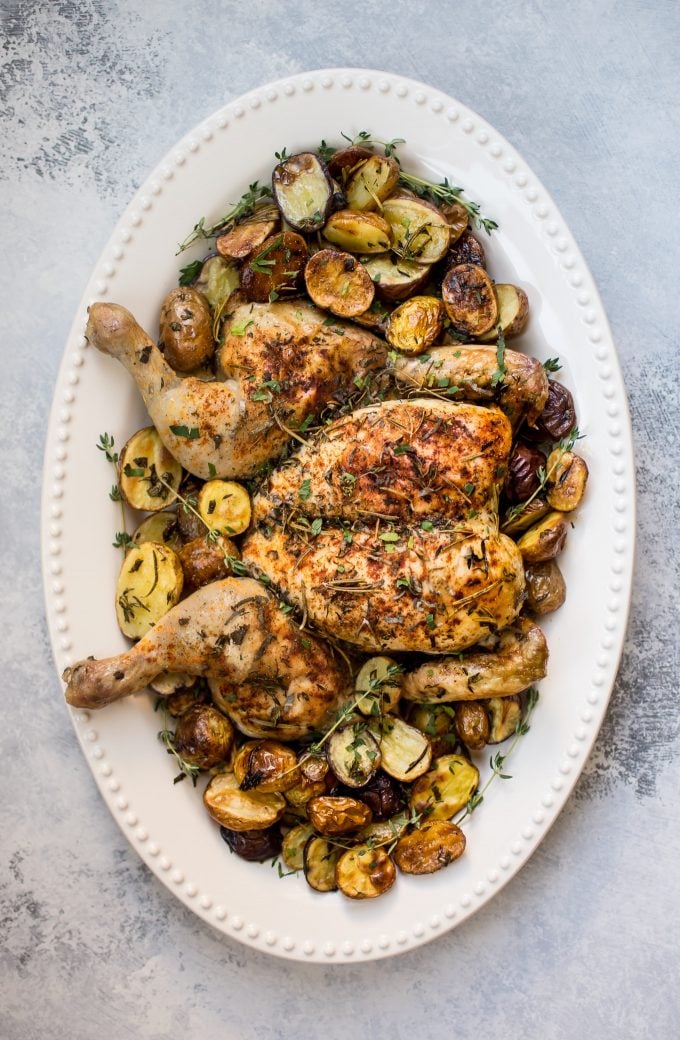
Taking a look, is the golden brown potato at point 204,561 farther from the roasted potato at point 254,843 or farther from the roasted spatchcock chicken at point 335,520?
the roasted potato at point 254,843

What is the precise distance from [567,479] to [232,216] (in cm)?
104

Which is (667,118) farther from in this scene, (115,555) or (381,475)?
(115,555)

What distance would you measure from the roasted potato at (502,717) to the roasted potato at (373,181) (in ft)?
4.09

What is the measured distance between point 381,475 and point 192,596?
1.73ft

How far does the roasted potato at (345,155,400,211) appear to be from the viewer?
78.8 inches

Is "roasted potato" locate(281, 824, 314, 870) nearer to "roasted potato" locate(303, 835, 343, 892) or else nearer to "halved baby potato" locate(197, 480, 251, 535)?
"roasted potato" locate(303, 835, 343, 892)

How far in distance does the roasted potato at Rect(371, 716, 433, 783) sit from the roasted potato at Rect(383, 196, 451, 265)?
1145 mm

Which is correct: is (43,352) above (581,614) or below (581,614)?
below

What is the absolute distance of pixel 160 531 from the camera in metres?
2.12

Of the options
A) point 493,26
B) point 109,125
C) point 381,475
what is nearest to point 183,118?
point 109,125

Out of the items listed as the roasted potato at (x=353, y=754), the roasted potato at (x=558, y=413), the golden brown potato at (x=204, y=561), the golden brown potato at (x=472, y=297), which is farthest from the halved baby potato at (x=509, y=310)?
the roasted potato at (x=353, y=754)

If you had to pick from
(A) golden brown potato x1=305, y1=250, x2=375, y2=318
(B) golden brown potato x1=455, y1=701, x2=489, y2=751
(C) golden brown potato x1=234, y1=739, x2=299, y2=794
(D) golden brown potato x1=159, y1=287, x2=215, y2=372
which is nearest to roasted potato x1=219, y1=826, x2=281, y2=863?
(C) golden brown potato x1=234, y1=739, x2=299, y2=794

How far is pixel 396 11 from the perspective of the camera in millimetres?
2262

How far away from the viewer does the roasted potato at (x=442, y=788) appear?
2068 millimetres
